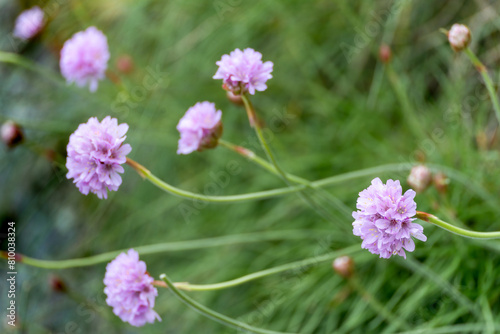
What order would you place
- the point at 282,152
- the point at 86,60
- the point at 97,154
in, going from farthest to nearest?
the point at 282,152
the point at 86,60
the point at 97,154

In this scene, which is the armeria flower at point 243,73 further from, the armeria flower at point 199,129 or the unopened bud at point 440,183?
the unopened bud at point 440,183

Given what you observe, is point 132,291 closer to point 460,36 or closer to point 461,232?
point 461,232

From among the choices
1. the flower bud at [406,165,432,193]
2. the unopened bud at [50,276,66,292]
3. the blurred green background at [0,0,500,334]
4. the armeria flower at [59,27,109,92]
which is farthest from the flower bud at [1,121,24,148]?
the flower bud at [406,165,432,193]

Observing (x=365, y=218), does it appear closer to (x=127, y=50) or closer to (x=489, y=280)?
(x=489, y=280)

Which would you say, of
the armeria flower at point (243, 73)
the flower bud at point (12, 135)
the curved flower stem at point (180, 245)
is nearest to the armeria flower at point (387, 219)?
the armeria flower at point (243, 73)

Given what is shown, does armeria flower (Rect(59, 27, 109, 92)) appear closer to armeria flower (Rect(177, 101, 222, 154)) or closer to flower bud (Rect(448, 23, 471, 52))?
armeria flower (Rect(177, 101, 222, 154))

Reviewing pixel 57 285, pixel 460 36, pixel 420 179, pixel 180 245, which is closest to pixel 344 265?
pixel 420 179
